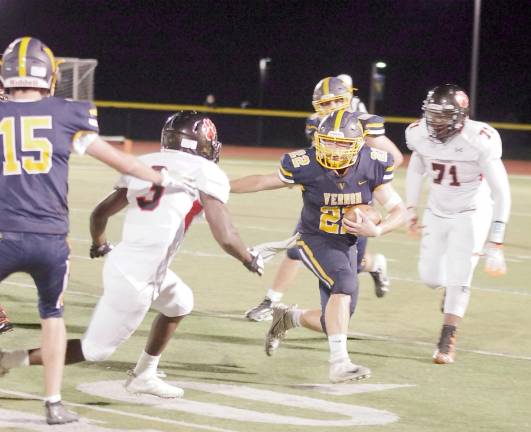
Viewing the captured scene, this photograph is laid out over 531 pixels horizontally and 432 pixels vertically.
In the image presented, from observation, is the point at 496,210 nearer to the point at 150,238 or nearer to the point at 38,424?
the point at 150,238

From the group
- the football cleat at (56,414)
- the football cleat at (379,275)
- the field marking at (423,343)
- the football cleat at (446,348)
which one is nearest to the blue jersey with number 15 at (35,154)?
the football cleat at (56,414)

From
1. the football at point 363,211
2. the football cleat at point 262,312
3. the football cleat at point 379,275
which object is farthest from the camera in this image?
the football cleat at point 379,275

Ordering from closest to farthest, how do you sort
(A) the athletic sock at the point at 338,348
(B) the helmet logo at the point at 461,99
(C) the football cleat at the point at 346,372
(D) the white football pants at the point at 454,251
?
1. (C) the football cleat at the point at 346,372
2. (A) the athletic sock at the point at 338,348
3. (B) the helmet logo at the point at 461,99
4. (D) the white football pants at the point at 454,251

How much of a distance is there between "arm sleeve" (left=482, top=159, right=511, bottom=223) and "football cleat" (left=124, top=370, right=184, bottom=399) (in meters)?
2.50

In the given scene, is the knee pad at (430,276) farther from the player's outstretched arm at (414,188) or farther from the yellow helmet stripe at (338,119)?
the yellow helmet stripe at (338,119)

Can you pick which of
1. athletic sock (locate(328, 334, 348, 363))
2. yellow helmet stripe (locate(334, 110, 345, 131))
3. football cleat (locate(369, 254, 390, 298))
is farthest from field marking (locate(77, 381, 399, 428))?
football cleat (locate(369, 254, 390, 298))

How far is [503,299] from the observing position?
924cm

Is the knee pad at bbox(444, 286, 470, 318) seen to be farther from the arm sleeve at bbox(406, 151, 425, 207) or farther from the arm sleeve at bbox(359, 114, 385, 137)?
the arm sleeve at bbox(359, 114, 385, 137)

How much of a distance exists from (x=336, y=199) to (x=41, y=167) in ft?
6.14

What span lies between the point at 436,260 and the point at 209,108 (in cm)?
3008

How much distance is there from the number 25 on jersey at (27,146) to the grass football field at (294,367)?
115 cm

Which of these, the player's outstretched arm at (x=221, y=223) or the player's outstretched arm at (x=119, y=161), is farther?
the player's outstretched arm at (x=221, y=223)

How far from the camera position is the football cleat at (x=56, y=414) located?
5.06m

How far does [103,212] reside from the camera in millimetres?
5562
